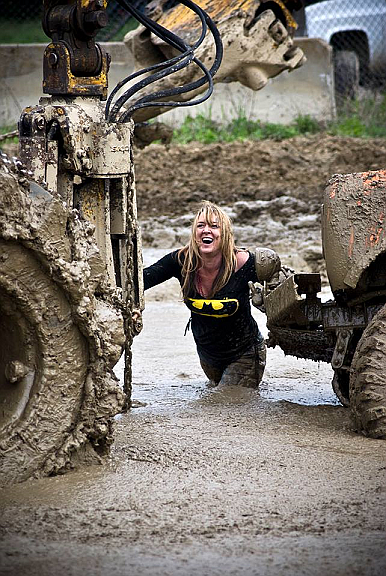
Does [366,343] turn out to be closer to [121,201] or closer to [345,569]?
[121,201]

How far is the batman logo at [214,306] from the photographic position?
5270mm

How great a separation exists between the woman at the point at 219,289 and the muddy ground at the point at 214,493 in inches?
7.9

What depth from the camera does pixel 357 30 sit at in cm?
1538

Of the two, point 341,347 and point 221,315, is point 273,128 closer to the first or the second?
point 221,315

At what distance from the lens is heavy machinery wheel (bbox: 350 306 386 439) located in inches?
161

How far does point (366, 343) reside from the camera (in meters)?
4.17

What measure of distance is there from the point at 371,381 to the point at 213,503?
42.8 inches

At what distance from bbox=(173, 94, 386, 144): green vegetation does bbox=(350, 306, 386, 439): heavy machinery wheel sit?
30.0ft

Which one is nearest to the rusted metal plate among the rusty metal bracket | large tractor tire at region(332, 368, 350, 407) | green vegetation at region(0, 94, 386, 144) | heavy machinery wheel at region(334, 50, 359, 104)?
the rusty metal bracket

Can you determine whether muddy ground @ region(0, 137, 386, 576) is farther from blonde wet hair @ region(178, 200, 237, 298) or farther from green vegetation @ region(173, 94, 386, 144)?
green vegetation @ region(173, 94, 386, 144)

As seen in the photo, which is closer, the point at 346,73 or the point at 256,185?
the point at 256,185

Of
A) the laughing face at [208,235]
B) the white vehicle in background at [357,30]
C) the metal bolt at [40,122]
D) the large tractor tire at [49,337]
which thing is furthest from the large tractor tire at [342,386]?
the white vehicle in background at [357,30]

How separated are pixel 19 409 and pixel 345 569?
1.35 meters

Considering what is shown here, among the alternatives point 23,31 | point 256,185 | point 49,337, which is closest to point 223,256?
point 49,337
